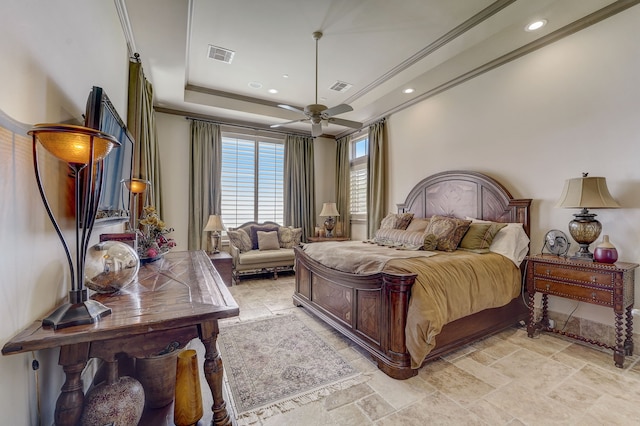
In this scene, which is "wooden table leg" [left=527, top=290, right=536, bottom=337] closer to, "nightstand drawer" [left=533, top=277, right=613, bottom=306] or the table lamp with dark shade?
"nightstand drawer" [left=533, top=277, right=613, bottom=306]

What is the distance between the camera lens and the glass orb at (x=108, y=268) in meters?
1.34

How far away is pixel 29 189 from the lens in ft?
3.45

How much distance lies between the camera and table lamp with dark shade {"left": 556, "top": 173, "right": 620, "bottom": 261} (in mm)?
2436

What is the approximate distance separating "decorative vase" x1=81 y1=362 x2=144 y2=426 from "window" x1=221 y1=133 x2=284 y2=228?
463 centimetres

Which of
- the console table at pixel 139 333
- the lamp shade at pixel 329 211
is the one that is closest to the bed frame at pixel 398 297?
the console table at pixel 139 333

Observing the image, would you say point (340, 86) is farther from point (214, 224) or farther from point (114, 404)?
point (114, 404)

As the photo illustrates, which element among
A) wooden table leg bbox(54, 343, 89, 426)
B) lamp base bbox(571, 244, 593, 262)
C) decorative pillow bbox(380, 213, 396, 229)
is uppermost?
decorative pillow bbox(380, 213, 396, 229)

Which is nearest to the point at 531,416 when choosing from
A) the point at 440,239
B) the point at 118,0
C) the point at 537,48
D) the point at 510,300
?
the point at 510,300

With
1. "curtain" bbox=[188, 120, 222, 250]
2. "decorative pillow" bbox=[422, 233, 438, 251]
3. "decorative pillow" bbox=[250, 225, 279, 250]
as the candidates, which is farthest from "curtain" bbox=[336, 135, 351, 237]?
"decorative pillow" bbox=[422, 233, 438, 251]

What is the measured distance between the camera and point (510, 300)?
9.26 feet

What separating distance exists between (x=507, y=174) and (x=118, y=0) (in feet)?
14.2

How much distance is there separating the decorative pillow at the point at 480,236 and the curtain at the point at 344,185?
330 centimetres

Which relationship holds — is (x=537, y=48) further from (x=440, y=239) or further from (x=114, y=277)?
(x=114, y=277)

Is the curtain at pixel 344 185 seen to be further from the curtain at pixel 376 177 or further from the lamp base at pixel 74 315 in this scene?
the lamp base at pixel 74 315
